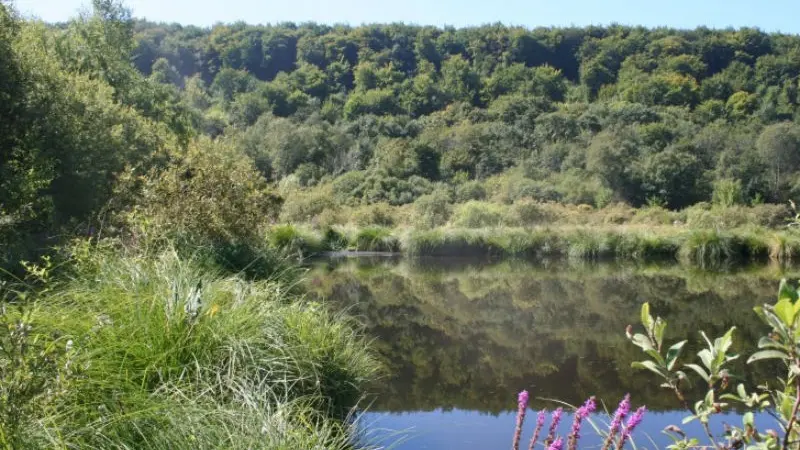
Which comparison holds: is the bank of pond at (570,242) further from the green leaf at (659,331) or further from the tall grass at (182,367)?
the green leaf at (659,331)

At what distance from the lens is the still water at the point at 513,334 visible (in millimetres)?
5738

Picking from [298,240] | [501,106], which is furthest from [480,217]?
[501,106]

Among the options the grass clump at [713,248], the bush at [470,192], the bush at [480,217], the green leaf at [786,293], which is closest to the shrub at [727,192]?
the bush at [470,192]

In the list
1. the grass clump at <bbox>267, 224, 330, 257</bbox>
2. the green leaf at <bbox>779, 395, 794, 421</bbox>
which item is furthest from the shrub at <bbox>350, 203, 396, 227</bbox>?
the green leaf at <bbox>779, 395, 794, 421</bbox>

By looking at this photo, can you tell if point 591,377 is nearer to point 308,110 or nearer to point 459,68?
point 308,110

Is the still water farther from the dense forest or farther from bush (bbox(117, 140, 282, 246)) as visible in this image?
the dense forest

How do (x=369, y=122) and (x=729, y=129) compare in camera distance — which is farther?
(x=369, y=122)

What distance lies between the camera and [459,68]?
217 feet

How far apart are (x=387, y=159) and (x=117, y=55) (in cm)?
2251

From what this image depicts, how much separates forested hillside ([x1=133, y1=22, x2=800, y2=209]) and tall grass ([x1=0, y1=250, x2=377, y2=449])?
2280cm

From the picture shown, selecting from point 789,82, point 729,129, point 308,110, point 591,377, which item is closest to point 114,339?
point 591,377

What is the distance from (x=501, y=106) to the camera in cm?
5547

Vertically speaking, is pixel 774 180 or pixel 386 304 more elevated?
pixel 386 304

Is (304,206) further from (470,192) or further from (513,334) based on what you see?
(513,334)
